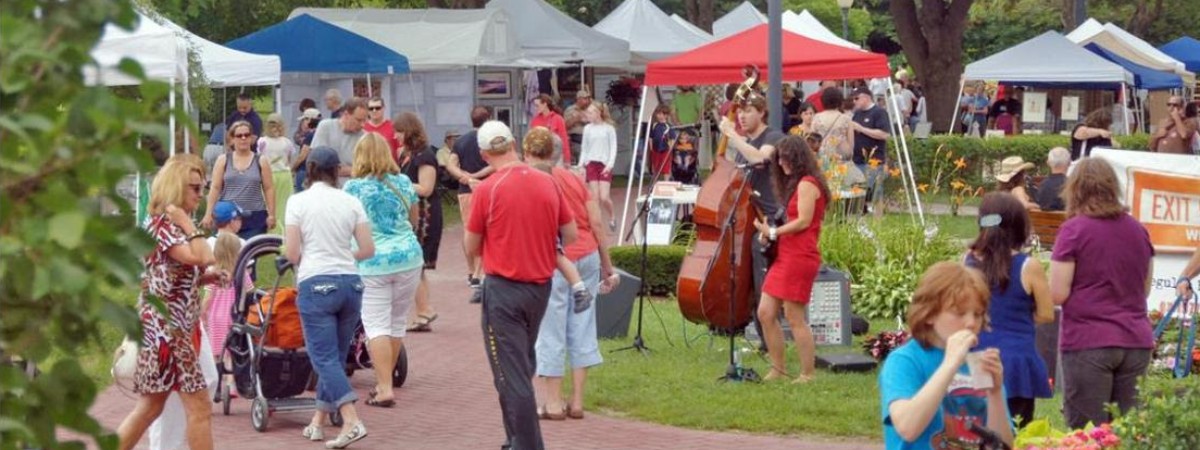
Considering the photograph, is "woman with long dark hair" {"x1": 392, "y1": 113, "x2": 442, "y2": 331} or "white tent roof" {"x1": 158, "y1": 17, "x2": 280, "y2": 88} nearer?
"woman with long dark hair" {"x1": 392, "y1": 113, "x2": 442, "y2": 331}

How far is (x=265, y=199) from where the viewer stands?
579 inches

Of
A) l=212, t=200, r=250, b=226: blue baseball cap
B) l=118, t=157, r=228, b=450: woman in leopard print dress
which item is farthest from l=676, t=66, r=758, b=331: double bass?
l=118, t=157, r=228, b=450: woman in leopard print dress

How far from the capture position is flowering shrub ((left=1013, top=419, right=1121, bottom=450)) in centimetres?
656

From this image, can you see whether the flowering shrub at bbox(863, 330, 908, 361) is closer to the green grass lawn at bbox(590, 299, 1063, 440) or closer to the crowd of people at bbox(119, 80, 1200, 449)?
the green grass lawn at bbox(590, 299, 1063, 440)

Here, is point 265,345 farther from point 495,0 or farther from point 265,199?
point 495,0

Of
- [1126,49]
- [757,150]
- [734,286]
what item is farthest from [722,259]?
[1126,49]

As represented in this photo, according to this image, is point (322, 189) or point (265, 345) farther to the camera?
point (265, 345)

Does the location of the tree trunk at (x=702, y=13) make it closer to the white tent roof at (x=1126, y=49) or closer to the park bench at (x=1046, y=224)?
the white tent roof at (x=1126, y=49)

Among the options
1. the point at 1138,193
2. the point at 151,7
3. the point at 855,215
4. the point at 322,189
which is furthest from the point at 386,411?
the point at 151,7

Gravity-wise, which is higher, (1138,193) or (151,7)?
(151,7)

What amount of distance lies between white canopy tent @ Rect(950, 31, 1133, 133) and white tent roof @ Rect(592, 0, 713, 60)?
5083 mm

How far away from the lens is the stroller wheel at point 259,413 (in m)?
9.82

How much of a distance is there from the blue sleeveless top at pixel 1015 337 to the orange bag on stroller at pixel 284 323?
13.8 feet

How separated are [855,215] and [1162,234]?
5.11 m
